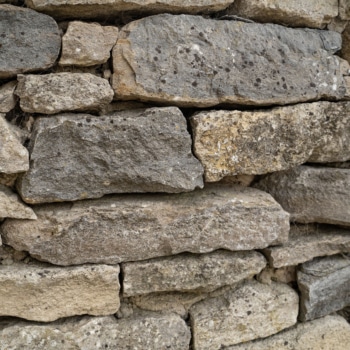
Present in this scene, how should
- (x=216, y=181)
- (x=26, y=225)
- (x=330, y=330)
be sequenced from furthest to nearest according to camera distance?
(x=330, y=330)
(x=216, y=181)
(x=26, y=225)

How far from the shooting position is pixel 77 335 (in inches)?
67.0

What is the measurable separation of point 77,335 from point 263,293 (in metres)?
0.79

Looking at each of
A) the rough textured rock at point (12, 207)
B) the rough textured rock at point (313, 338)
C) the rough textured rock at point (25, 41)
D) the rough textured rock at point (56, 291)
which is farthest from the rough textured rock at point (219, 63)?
the rough textured rock at point (313, 338)

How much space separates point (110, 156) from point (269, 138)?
2.14 ft

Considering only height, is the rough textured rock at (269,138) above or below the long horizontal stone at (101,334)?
above

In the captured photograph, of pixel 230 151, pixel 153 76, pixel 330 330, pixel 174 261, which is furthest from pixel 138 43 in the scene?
pixel 330 330

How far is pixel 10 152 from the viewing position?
156cm

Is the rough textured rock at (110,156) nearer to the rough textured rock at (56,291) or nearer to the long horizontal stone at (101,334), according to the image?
the rough textured rock at (56,291)

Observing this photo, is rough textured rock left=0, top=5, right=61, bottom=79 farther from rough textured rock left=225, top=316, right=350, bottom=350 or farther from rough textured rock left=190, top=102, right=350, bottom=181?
rough textured rock left=225, top=316, right=350, bottom=350

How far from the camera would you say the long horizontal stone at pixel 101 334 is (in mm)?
1659

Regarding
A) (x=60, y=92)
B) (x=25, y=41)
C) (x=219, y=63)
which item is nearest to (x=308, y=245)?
(x=219, y=63)

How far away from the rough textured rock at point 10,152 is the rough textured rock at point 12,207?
0.09m

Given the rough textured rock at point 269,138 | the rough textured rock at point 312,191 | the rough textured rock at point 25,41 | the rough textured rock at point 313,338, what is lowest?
the rough textured rock at point 313,338

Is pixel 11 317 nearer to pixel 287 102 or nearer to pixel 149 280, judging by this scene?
pixel 149 280
